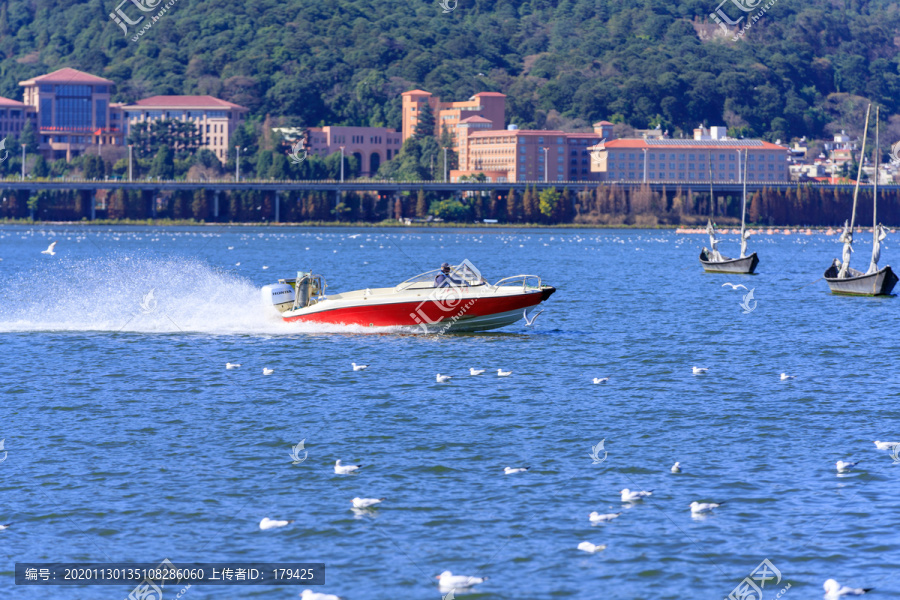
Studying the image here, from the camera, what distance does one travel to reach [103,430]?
83.3ft

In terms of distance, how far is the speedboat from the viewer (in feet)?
126

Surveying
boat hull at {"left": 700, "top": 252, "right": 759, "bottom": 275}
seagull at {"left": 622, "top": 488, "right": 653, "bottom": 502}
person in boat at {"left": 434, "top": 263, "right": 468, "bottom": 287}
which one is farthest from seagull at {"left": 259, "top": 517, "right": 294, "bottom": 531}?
boat hull at {"left": 700, "top": 252, "right": 759, "bottom": 275}

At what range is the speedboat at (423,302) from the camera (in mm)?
38312

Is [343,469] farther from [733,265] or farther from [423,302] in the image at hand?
[733,265]

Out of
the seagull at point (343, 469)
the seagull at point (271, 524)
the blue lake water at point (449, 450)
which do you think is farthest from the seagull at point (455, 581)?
the seagull at point (343, 469)

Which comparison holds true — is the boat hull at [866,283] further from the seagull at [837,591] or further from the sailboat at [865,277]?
the seagull at [837,591]

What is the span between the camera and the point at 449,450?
23.6 meters

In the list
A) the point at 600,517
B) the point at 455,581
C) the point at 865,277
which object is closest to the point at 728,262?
the point at 865,277

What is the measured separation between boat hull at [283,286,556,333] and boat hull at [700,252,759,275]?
54.4 metres

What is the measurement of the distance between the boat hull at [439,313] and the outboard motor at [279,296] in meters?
0.38

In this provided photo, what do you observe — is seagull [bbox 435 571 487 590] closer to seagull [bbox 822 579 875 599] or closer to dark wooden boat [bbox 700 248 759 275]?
seagull [bbox 822 579 875 599]

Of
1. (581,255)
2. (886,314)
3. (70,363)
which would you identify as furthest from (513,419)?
(581,255)

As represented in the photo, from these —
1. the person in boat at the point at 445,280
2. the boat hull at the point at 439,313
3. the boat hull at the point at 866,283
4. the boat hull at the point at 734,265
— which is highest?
the person in boat at the point at 445,280

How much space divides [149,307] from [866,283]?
39.2 m
